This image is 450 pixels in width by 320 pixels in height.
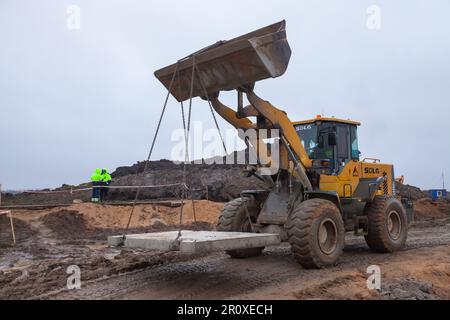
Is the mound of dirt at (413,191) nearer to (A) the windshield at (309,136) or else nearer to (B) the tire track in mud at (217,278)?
(B) the tire track in mud at (217,278)

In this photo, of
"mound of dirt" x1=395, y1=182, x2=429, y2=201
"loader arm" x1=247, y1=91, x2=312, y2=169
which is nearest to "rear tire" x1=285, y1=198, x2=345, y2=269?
"loader arm" x1=247, y1=91, x2=312, y2=169

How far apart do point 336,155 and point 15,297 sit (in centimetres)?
656

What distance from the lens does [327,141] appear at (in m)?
9.13

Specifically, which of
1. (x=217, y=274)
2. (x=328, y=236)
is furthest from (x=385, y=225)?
(x=217, y=274)

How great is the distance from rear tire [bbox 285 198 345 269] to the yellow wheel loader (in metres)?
0.02

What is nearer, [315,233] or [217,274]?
[315,233]

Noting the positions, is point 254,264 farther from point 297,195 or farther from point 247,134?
point 247,134

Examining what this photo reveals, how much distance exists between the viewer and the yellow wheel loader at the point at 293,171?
7.21 m

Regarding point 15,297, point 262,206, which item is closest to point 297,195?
point 262,206

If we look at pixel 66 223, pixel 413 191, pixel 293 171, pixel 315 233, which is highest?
pixel 293 171

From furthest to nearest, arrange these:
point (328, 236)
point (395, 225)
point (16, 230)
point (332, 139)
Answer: point (16, 230)
point (395, 225)
point (332, 139)
point (328, 236)

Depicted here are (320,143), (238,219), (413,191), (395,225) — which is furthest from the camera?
(413,191)

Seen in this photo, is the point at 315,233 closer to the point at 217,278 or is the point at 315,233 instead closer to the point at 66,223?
the point at 217,278

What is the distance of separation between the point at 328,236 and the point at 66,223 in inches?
419
